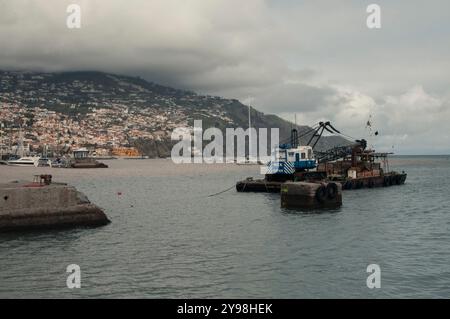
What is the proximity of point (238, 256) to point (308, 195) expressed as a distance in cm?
2195

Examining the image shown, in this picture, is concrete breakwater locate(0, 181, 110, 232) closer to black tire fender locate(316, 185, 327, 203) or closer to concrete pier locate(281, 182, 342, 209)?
concrete pier locate(281, 182, 342, 209)

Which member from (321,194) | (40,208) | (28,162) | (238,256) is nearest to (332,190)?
(321,194)

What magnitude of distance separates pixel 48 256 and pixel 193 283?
30.6 feet

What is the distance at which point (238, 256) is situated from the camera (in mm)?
24766

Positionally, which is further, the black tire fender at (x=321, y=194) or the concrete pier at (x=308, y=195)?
the black tire fender at (x=321, y=194)

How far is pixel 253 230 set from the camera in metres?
33.7

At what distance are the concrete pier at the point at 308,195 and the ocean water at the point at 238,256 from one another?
290 cm

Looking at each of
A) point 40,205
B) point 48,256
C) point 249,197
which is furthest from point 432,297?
point 249,197

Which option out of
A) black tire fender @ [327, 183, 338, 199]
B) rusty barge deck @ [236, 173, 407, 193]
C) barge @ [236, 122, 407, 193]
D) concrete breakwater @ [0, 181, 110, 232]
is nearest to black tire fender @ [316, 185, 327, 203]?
black tire fender @ [327, 183, 338, 199]

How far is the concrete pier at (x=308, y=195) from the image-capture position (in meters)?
45.4

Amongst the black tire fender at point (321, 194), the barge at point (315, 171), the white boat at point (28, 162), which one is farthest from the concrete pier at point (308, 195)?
the white boat at point (28, 162)

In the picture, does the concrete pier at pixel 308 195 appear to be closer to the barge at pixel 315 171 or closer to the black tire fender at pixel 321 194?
the black tire fender at pixel 321 194

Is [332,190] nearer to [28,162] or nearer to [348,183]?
[348,183]
